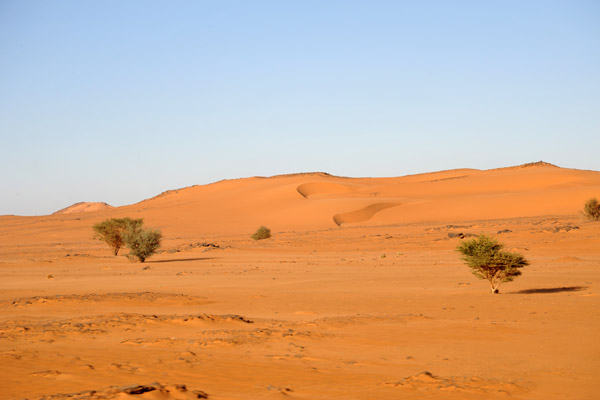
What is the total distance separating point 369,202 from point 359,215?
5468mm

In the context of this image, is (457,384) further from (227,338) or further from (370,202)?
(370,202)

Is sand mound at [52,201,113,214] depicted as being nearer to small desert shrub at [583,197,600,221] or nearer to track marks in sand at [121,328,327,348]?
small desert shrub at [583,197,600,221]

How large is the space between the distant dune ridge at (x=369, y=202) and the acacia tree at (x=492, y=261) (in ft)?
140

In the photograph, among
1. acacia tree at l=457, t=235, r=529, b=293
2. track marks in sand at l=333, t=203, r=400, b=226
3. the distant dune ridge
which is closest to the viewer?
acacia tree at l=457, t=235, r=529, b=293

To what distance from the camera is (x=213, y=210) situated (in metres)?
82.2

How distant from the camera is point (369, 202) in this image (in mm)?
71000

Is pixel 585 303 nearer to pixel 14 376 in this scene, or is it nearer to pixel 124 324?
pixel 124 324

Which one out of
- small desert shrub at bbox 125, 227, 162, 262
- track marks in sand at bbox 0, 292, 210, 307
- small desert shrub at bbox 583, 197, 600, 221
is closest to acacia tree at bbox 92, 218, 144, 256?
small desert shrub at bbox 125, 227, 162, 262

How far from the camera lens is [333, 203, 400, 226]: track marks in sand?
214ft

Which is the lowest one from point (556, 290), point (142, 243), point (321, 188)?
point (556, 290)

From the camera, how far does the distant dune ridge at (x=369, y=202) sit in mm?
62125

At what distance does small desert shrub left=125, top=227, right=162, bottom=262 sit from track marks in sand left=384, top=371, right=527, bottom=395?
2786 centimetres

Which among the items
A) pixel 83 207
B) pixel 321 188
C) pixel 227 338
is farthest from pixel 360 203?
pixel 83 207

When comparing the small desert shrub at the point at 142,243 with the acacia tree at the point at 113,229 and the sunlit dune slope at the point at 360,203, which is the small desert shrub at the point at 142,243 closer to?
the acacia tree at the point at 113,229
